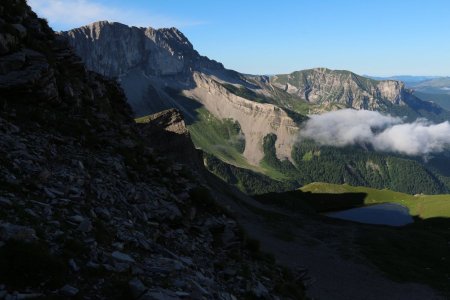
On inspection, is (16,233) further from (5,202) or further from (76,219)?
(76,219)

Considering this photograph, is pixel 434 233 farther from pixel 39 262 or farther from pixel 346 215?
pixel 39 262

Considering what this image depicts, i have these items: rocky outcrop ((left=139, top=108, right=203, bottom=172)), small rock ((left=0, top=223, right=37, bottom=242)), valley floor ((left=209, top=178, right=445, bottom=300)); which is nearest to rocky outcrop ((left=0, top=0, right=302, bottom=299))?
small rock ((left=0, top=223, right=37, bottom=242))

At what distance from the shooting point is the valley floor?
191ft

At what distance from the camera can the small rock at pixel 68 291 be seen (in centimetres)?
1313

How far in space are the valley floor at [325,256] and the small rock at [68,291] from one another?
21.4m

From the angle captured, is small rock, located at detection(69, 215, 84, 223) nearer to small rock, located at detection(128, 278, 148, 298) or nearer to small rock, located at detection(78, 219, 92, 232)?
small rock, located at detection(78, 219, 92, 232)

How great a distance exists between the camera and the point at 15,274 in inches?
505

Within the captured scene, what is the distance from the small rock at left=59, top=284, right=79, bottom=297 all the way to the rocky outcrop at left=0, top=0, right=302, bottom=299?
0.13 feet

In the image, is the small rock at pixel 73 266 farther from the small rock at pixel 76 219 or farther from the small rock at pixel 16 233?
the small rock at pixel 76 219

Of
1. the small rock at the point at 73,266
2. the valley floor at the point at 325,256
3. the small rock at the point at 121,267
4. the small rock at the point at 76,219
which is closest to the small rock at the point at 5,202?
the small rock at the point at 76,219

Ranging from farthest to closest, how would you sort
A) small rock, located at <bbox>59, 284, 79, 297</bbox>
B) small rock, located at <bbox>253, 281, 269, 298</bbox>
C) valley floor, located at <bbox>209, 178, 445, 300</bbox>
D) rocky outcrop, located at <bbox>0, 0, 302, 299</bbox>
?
valley floor, located at <bbox>209, 178, 445, 300</bbox>, small rock, located at <bbox>253, 281, 269, 298</bbox>, rocky outcrop, located at <bbox>0, 0, 302, 299</bbox>, small rock, located at <bbox>59, 284, 79, 297</bbox>

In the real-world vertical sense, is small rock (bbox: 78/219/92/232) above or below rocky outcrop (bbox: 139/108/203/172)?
above

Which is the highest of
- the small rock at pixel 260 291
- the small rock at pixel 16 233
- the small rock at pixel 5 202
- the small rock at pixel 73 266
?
the small rock at pixel 5 202

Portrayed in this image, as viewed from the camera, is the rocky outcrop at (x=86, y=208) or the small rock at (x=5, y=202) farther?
the small rock at (x=5, y=202)
